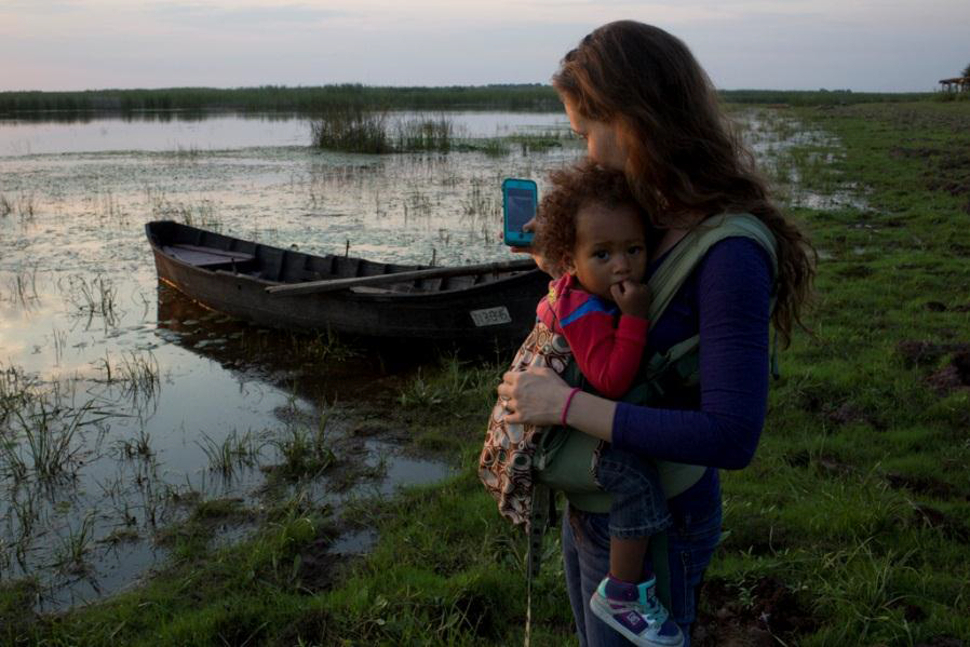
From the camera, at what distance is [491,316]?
311 inches

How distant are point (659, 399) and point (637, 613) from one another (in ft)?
1.50

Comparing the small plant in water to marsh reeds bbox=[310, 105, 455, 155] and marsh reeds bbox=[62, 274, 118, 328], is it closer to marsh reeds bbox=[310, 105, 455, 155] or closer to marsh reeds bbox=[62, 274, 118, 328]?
marsh reeds bbox=[62, 274, 118, 328]

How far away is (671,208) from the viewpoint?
1649mm

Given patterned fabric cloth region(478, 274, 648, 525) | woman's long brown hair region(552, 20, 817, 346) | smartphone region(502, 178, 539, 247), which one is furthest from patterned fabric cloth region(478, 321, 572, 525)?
smartphone region(502, 178, 539, 247)

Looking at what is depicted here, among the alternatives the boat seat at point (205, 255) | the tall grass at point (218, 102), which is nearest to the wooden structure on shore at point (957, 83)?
the tall grass at point (218, 102)

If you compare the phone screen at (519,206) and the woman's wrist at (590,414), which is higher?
the phone screen at (519,206)

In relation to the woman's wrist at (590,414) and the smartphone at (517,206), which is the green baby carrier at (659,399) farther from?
the smartphone at (517,206)

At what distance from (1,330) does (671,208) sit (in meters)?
9.96

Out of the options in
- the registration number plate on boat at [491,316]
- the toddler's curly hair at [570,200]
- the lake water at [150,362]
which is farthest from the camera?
the registration number plate on boat at [491,316]

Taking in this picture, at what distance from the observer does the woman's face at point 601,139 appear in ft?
5.48

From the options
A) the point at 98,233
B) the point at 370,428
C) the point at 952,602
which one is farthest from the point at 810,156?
the point at 952,602

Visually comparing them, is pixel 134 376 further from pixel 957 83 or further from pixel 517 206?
pixel 957 83

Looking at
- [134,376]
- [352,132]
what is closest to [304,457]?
[134,376]

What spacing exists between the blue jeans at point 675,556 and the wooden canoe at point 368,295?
5731mm
